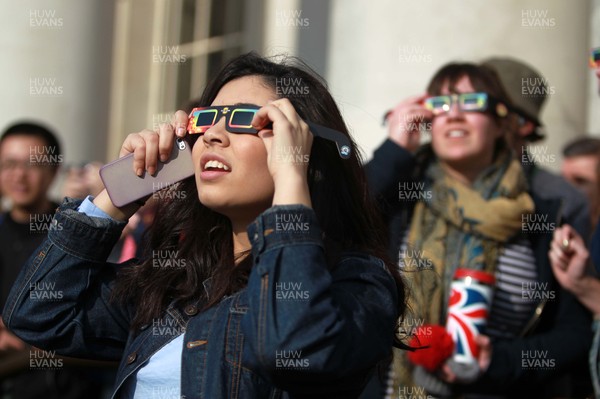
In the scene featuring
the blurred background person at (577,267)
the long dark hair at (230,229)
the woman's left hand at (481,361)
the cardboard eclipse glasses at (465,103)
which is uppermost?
the cardboard eclipse glasses at (465,103)

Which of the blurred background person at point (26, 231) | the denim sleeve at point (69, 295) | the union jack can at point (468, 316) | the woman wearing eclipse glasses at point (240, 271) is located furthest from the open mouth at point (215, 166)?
the blurred background person at point (26, 231)

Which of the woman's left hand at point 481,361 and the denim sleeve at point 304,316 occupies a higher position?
the denim sleeve at point 304,316

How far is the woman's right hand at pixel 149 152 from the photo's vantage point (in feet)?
10.0

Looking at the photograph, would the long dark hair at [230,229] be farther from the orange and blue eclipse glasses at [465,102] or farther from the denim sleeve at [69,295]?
the orange and blue eclipse glasses at [465,102]

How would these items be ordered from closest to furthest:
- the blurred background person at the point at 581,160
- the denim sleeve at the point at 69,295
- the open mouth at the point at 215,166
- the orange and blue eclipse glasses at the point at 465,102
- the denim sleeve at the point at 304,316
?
the denim sleeve at the point at 304,316, the open mouth at the point at 215,166, the denim sleeve at the point at 69,295, the orange and blue eclipse glasses at the point at 465,102, the blurred background person at the point at 581,160

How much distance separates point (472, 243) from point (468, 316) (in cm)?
39

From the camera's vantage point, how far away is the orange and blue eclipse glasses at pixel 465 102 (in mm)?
4426

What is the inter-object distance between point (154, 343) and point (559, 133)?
4.28 metres

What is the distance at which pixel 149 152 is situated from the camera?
3055mm

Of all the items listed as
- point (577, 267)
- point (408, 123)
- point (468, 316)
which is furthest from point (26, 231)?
point (577, 267)

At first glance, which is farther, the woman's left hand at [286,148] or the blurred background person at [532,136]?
the blurred background person at [532,136]

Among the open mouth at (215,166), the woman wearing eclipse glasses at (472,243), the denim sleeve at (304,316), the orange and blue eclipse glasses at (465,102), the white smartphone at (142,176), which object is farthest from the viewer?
the orange and blue eclipse glasses at (465,102)

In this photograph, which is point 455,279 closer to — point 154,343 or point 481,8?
point 154,343

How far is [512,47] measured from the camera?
20.0 ft
